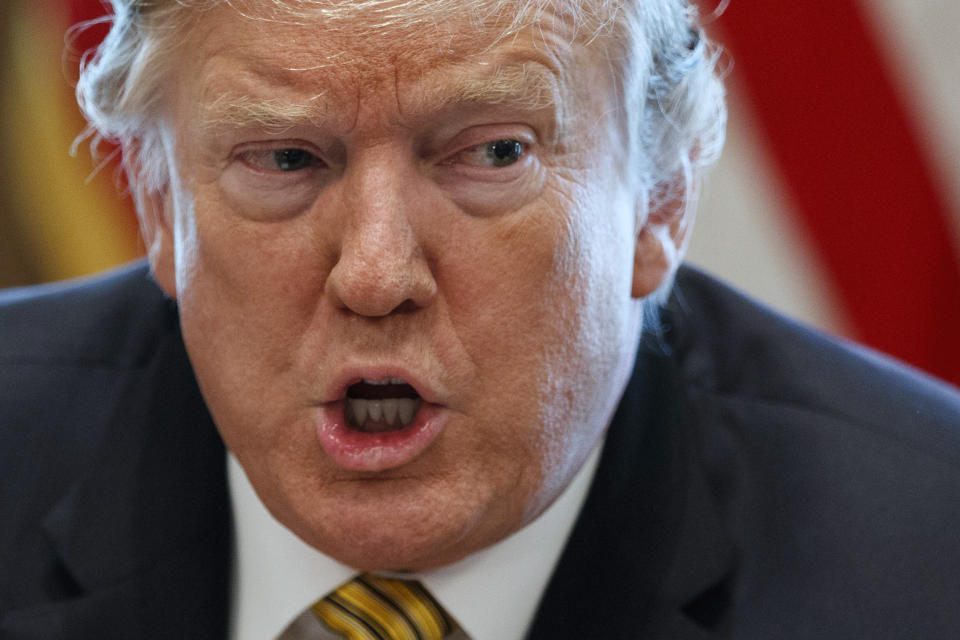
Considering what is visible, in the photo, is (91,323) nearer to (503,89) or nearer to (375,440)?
(375,440)

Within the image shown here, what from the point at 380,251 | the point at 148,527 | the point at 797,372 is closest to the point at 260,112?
the point at 380,251

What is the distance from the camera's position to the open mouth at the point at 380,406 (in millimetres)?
1179

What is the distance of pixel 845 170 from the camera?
2289 millimetres

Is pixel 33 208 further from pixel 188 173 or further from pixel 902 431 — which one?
pixel 902 431

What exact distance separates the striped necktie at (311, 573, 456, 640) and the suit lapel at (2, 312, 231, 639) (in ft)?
0.52

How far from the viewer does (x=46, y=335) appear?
5.50ft

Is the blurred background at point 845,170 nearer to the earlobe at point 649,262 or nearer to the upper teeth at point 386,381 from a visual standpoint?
the earlobe at point 649,262

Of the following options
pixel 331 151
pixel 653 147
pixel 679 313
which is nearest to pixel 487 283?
pixel 331 151

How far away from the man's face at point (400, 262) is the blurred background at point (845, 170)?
45.4 inches

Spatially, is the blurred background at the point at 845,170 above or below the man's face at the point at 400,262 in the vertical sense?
below

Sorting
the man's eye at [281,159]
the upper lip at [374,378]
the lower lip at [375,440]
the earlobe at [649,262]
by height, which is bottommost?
the lower lip at [375,440]

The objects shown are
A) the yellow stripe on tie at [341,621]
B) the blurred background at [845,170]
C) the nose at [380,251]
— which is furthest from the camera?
the blurred background at [845,170]

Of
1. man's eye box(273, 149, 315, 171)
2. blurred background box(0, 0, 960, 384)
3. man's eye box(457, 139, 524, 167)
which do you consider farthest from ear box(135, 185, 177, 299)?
blurred background box(0, 0, 960, 384)

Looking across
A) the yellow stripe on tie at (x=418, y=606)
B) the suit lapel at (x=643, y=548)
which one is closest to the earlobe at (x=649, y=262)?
the suit lapel at (x=643, y=548)
